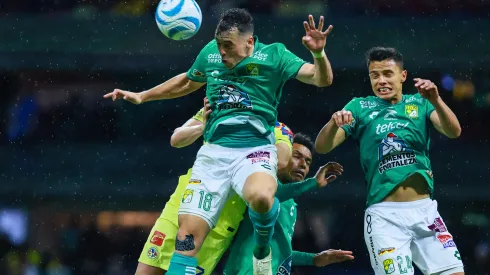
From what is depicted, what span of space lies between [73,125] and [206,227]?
842cm

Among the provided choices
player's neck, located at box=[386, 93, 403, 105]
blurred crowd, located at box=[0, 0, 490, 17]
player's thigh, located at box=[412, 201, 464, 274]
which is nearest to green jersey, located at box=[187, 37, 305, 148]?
player's neck, located at box=[386, 93, 403, 105]

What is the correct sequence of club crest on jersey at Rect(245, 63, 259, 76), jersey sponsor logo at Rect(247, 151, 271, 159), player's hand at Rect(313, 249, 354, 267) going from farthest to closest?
player's hand at Rect(313, 249, 354, 267), club crest on jersey at Rect(245, 63, 259, 76), jersey sponsor logo at Rect(247, 151, 271, 159)

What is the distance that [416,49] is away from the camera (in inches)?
511

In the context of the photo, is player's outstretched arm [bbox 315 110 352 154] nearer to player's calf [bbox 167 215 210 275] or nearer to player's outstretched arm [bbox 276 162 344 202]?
player's outstretched arm [bbox 276 162 344 202]

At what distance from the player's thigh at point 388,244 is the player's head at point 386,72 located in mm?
801

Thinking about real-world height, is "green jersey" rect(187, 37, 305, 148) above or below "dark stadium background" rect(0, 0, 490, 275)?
below

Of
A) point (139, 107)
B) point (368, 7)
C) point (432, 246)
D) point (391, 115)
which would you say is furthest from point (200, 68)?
point (368, 7)

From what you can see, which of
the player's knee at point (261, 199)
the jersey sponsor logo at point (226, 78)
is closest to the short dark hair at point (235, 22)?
the jersey sponsor logo at point (226, 78)

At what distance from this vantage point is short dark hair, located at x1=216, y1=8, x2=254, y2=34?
5.23m

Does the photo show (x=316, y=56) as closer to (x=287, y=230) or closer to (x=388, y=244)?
(x=388, y=244)

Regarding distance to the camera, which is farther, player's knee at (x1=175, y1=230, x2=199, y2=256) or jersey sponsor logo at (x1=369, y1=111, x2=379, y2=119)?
jersey sponsor logo at (x1=369, y1=111, x2=379, y2=119)

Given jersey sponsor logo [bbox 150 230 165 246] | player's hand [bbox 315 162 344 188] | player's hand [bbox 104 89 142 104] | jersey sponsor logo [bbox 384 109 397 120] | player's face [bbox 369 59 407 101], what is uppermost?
player's face [bbox 369 59 407 101]

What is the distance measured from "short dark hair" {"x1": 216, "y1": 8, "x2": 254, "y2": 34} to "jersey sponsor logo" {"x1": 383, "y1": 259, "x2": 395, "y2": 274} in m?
1.65

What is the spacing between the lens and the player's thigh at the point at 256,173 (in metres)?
4.95
